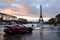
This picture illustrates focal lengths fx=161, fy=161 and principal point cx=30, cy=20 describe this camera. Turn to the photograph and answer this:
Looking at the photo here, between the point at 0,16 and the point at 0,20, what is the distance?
3761 millimetres

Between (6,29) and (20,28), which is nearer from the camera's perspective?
(6,29)

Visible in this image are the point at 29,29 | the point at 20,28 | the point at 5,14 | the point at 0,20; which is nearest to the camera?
the point at 20,28

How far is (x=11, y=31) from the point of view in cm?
2288

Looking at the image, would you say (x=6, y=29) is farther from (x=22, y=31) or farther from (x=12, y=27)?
(x=22, y=31)

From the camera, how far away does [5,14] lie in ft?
241

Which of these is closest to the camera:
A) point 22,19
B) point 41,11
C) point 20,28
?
point 20,28

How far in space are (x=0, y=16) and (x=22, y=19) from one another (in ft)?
80.3

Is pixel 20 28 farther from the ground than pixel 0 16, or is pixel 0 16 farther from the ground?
pixel 0 16

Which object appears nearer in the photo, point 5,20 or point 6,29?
point 6,29

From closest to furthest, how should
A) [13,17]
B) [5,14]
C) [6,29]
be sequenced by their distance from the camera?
1. [6,29]
2. [5,14]
3. [13,17]

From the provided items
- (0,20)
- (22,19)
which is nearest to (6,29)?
(0,20)

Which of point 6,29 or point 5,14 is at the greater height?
point 5,14

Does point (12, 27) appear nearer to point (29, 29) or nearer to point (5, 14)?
point (29, 29)

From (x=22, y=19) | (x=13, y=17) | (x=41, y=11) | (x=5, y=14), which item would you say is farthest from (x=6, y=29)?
(x=22, y=19)
